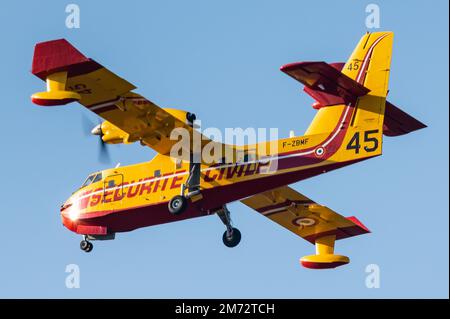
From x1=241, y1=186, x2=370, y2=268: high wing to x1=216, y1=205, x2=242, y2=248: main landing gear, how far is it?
55.7 inches

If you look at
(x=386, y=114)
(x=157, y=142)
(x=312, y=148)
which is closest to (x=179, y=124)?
(x=157, y=142)

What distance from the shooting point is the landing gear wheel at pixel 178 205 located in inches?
1410

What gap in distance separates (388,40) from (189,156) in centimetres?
769

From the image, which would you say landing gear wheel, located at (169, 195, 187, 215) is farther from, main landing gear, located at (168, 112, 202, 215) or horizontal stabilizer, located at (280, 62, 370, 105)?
horizontal stabilizer, located at (280, 62, 370, 105)

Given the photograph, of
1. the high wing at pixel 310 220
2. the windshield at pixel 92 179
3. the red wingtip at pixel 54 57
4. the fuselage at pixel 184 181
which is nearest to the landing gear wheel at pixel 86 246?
the fuselage at pixel 184 181

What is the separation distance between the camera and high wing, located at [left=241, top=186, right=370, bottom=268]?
129 ft

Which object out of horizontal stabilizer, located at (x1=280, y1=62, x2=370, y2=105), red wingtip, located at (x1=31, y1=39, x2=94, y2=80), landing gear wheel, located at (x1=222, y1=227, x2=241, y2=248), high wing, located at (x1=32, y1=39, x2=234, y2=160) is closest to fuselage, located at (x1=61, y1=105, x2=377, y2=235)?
horizontal stabilizer, located at (x1=280, y1=62, x2=370, y2=105)

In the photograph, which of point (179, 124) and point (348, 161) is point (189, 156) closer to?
point (179, 124)

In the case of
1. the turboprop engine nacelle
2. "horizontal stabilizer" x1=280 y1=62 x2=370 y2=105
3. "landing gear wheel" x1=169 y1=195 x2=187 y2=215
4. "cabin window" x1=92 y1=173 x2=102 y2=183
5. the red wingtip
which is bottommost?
"landing gear wheel" x1=169 y1=195 x2=187 y2=215

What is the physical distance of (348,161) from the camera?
33688 millimetres

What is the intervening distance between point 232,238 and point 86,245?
5.37 meters

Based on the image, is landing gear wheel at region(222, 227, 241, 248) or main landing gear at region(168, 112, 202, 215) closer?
main landing gear at region(168, 112, 202, 215)

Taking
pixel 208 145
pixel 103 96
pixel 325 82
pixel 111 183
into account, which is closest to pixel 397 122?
pixel 325 82

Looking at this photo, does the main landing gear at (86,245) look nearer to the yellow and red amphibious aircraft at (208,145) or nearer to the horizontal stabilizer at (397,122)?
the yellow and red amphibious aircraft at (208,145)
